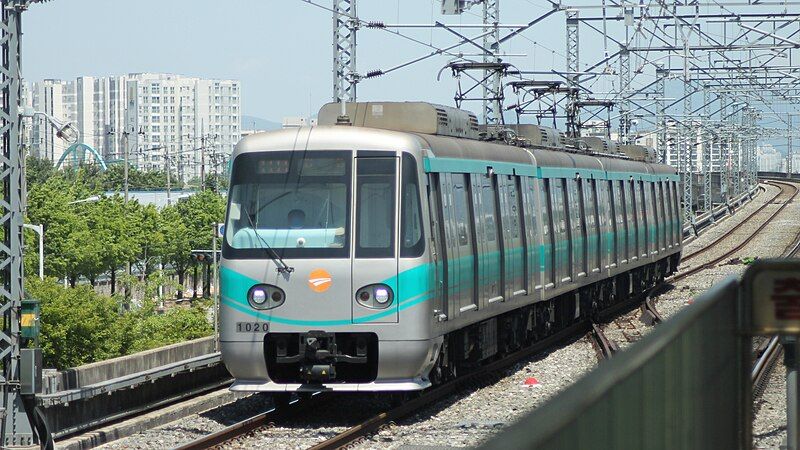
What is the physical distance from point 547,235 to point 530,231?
1096 mm

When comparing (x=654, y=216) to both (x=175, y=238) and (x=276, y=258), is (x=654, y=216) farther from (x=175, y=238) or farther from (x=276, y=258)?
(x=175, y=238)

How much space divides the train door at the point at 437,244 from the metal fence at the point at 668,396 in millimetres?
8375

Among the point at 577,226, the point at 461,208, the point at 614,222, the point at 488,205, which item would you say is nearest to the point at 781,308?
the point at 461,208

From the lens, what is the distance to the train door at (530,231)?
56.6ft

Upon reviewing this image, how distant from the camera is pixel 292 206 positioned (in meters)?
12.7

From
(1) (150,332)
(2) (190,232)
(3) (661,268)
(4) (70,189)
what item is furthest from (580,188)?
(2) (190,232)

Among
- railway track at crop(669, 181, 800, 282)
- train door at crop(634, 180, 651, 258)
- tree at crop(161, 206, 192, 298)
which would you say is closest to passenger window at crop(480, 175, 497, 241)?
train door at crop(634, 180, 651, 258)

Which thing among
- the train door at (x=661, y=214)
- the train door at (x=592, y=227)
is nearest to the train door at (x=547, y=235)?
the train door at (x=592, y=227)

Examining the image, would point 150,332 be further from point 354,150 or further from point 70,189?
point 354,150

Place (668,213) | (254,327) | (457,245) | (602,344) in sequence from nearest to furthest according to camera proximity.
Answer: (254,327) → (457,245) → (602,344) → (668,213)

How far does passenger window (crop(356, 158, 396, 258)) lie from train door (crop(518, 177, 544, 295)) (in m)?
4.62

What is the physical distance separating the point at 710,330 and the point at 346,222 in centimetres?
848

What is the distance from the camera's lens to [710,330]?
4.33m

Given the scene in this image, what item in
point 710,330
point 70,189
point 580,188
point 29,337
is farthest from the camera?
point 70,189
